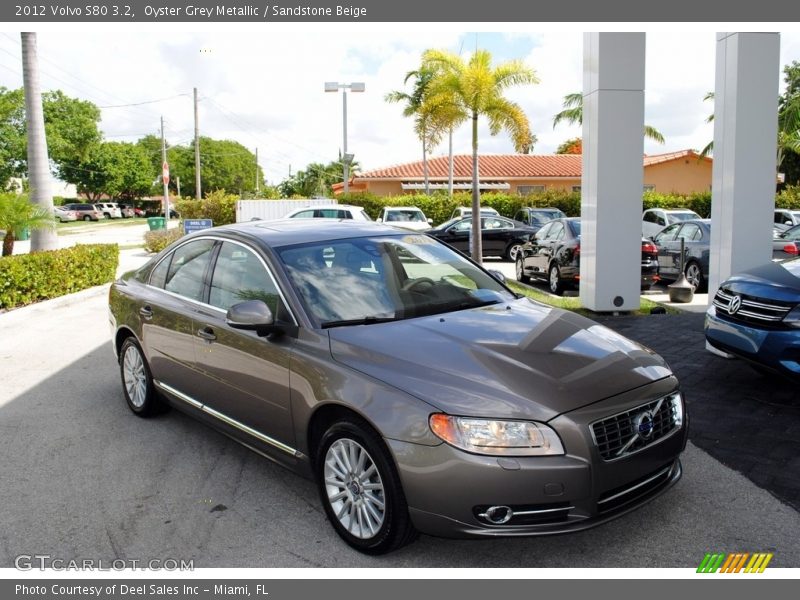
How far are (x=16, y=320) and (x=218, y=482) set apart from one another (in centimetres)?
754

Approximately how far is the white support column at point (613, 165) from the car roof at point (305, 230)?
5.66m

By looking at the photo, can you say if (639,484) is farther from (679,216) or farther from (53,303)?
(679,216)

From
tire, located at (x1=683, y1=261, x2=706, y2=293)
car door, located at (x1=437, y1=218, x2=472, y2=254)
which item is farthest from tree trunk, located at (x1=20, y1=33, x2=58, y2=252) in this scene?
tire, located at (x1=683, y1=261, x2=706, y2=293)

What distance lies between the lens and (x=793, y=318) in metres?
5.48

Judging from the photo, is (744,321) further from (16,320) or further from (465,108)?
(465,108)

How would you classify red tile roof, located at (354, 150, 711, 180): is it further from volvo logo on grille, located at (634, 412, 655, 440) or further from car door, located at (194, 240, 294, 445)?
volvo logo on grille, located at (634, 412, 655, 440)

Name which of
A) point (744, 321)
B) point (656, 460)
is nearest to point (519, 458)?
point (656, 460)

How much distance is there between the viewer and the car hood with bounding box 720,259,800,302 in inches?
222

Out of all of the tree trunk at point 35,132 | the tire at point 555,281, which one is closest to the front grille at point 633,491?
the tire at point 555,281

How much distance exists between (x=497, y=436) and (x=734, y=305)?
12.4ft

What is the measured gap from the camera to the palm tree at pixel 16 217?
485 inches

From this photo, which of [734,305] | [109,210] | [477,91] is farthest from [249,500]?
[109,210]

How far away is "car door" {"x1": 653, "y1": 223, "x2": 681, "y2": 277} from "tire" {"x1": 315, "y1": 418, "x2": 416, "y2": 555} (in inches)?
442

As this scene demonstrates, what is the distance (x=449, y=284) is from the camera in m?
4.72
